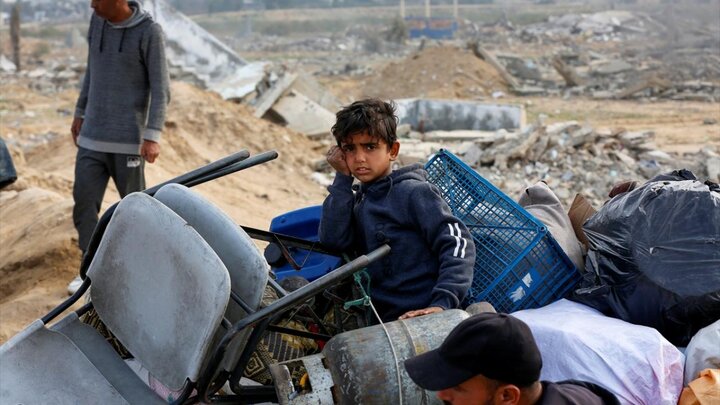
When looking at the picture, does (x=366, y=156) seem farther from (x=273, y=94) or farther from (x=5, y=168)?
(x=273, y=94)

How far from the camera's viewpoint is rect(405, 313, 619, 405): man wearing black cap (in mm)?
2266

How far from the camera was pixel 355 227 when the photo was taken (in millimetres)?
3514

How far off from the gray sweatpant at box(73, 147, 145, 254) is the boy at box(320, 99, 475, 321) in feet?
8.98

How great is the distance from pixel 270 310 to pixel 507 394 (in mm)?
752

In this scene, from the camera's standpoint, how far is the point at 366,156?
3.40 m

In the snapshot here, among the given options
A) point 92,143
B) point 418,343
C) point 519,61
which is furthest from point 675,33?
point 418,343

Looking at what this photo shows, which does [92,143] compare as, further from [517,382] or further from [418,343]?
[517,382]

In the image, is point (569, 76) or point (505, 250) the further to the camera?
point (569, 76)

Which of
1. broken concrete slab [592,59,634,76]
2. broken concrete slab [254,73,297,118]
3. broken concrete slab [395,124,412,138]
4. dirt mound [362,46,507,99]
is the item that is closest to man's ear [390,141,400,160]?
broken concrete slab [254,73,297,118]

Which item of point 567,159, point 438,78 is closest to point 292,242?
point 567,159

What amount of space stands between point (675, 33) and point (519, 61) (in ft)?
38.5

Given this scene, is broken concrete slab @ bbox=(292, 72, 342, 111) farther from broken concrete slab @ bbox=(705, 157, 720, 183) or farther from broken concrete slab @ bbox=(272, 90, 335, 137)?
broken concrete slab @ bbox=(705, 157, 720, 183)

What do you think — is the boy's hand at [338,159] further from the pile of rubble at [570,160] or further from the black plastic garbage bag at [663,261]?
the pile of rubble at [570,160]

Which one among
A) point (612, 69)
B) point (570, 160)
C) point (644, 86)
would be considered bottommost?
point (612, 69)
